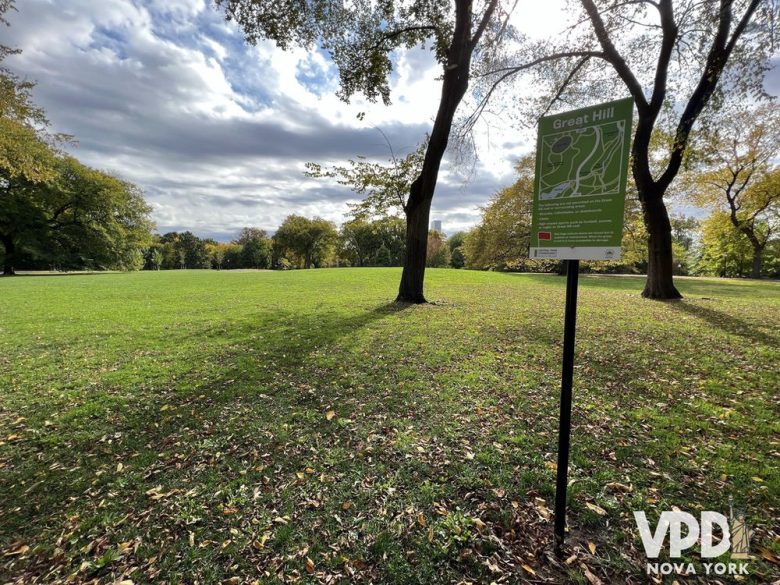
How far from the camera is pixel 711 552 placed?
8.33 feet

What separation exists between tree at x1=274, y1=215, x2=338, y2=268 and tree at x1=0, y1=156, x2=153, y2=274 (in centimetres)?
2660

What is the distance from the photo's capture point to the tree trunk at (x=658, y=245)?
12562mm

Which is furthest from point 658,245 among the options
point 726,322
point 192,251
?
point 192,251

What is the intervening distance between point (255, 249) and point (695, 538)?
101 metres

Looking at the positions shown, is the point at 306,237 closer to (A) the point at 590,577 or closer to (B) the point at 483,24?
(B) the point at 483,24

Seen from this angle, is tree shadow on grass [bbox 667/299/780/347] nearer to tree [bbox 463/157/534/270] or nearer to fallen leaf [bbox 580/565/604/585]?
fallen leaf [bbox 580/565/604/585]

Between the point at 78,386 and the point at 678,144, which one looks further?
the point at 678,144

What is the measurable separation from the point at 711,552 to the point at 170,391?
658cm

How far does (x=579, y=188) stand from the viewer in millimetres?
2289

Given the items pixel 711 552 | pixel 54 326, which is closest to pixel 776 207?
pixel 711 552

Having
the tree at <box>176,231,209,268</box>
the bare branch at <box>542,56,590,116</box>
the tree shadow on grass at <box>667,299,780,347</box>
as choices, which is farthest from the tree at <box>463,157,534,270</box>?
the tree at <box>176,231,209,268</box>

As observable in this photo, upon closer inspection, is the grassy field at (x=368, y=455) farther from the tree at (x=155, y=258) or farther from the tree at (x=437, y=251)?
the tree at (x=155, y=258)

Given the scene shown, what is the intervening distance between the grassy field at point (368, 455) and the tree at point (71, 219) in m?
42.7

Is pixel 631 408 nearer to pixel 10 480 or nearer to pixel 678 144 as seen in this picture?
pixel 10 480
